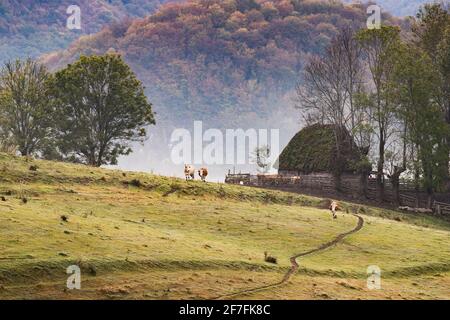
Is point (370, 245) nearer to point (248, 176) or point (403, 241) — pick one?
point (403, 241)

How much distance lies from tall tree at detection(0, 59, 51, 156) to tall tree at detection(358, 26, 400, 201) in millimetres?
35074

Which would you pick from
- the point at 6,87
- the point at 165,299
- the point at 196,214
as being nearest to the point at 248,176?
the point at 6,87

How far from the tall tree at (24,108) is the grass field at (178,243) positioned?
25072 millimetres

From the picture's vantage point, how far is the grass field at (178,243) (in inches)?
1156

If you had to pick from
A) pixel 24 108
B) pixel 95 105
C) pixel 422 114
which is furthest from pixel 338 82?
pixel 24 108

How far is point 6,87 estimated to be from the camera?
3314 inches

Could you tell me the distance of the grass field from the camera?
96.3 feet

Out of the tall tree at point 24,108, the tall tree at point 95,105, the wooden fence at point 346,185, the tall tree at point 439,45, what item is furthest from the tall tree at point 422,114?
the tall tree at point 24,108

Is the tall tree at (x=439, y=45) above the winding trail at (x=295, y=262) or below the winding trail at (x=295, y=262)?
above

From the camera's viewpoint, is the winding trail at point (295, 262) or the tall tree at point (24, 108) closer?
the winding trail at point (295, 262)

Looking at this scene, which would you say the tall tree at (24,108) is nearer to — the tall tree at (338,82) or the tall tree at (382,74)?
the tall tree at (338,82)

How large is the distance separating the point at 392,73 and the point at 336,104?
321 inches

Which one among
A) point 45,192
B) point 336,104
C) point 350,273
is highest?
point 336,104

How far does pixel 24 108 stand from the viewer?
83.1 m
